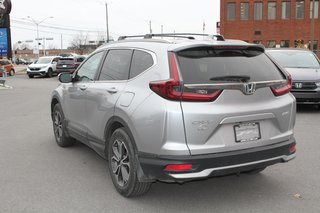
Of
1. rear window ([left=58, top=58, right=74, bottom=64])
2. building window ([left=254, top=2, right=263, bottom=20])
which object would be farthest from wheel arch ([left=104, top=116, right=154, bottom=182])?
building window ([left=254, top=2, right=263, bottom=20])

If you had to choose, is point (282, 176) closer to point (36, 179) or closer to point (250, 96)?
point (250, 96)

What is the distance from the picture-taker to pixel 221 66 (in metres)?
4.07

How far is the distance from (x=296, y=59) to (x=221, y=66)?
27.3 feet

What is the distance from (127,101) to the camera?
13.9 feet

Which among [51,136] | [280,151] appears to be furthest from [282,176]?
[51,136]

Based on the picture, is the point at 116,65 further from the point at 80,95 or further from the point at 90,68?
the point at 80,95

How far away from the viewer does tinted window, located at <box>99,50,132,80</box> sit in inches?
184

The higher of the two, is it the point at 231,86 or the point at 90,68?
the point at 90,68

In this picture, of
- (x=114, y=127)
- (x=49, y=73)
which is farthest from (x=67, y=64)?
(x=114, y=127)

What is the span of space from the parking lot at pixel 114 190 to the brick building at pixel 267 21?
53.2 m

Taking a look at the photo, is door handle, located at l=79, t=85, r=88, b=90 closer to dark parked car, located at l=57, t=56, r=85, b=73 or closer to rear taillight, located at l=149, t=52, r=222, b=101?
rear taillight, located at l=149, t=52, r=222, b=101

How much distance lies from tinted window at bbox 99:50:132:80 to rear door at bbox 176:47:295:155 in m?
0.91

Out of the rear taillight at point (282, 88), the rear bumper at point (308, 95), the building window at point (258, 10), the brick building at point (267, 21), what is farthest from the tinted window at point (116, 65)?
the building window at point (258, 10)

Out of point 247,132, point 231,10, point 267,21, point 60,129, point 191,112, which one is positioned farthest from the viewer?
point 231,10
